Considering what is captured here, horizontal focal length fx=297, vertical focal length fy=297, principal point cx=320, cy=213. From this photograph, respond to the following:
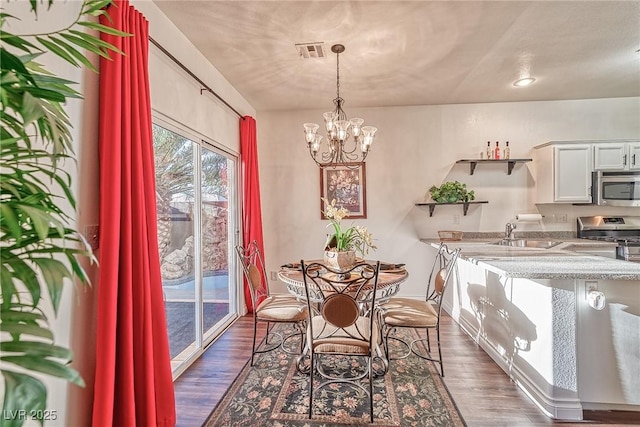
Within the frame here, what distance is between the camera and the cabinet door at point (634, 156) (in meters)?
3.54

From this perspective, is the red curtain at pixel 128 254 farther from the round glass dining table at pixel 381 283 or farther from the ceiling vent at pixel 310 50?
the ceiling vent at pixel 310 50

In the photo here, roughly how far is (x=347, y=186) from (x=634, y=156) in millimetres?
3440

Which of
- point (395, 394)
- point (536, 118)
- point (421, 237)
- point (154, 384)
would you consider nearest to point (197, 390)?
point (154, 384)

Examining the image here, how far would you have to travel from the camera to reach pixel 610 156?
3.58m

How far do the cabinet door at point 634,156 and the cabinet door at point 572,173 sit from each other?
0.44 meters

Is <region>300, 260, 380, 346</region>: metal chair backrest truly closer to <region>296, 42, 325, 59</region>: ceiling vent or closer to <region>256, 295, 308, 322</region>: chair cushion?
<region>256, 295, 308, 322</region>: chair cushion

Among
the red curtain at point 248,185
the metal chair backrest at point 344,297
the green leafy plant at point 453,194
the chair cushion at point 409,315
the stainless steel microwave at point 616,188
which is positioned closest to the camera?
the metal chair backrest at point 344,297

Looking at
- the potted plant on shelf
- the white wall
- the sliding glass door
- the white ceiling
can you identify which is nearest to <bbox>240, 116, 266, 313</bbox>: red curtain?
the sliding glass door

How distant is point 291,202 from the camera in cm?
430

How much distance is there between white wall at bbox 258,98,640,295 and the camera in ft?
13.0

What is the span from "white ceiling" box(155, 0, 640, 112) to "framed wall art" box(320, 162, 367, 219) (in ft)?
3.15

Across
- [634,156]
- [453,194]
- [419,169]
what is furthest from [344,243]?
[634,156]

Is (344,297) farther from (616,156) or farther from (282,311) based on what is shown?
(616,156)

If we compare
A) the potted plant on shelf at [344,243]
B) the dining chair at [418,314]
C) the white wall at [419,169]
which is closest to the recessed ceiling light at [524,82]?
the white wall at [419,169]
